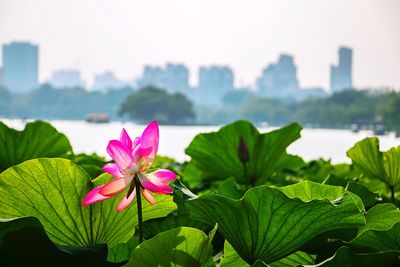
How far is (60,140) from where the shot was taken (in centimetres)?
85

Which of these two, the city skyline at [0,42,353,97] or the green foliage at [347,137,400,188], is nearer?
the green foliage at [347,137,400,188]

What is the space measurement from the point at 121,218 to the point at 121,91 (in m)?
65.7

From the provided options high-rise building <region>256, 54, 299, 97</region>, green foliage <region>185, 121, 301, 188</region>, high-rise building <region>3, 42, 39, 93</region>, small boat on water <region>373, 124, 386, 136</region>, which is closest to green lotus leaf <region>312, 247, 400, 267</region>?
green foliage <region>185, 121, 301, 188</region>

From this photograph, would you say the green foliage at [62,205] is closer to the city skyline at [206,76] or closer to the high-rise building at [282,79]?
the city skyline at [206,76]

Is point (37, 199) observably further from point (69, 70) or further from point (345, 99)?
point (69, 70)

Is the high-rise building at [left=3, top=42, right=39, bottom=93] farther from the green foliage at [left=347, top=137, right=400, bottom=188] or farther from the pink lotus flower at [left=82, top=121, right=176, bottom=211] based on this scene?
the pink lotus flower at [left=82, top=121, right=176, bottom=211]

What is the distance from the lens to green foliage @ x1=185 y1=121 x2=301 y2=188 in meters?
0.84

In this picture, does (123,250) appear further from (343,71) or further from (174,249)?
(343,71)

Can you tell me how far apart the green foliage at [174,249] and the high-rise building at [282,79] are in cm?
8237

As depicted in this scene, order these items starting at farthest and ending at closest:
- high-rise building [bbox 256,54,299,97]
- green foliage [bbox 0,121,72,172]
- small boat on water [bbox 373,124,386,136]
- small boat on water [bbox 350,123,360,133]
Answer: high-rise building [bbox 256,54,299,97]
small boat on water [bbox 350,123,360,133]
small boat on water [bbox 373,124,386,136]
green foliage [bbox 0,121,72,172]

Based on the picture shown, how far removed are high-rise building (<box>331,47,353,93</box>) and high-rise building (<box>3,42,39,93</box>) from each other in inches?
1904

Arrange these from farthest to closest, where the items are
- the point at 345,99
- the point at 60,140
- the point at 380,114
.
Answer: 1. the point at 345,99
2. the point at 380,114
3. the point at 60,140

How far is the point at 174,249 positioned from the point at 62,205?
0.42 feet

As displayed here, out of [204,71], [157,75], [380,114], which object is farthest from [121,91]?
[380,114]
